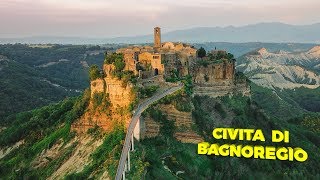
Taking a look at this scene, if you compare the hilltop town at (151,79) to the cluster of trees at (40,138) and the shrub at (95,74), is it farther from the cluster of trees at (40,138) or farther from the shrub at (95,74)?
the cluster of trees at (40,138)

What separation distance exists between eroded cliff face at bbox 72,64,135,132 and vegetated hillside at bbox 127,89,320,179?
431 cm

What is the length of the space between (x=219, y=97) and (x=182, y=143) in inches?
621

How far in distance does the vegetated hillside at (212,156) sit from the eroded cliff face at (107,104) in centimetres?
431

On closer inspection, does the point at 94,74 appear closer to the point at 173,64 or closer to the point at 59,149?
the point at 173,64

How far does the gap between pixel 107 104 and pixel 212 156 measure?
1409 centimetres

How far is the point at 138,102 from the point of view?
5694 cm

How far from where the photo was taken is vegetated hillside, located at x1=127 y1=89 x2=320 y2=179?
50.1 metres

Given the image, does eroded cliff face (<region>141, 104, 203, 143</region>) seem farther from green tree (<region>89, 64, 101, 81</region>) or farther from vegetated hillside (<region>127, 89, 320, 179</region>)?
green tree (<region>89, 64, 101, 81</region>)

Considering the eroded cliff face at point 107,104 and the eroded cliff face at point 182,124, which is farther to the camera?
the eroded cliff face at point 107,104

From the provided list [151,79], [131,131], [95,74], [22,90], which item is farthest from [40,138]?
[22,90]

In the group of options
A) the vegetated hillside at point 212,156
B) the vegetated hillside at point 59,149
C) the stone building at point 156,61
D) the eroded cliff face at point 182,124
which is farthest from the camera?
the stone building at point 156,61

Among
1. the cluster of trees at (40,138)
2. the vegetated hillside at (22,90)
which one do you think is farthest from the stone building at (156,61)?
the vegetated hillside at (22,90)

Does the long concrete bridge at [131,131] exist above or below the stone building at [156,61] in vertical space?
below

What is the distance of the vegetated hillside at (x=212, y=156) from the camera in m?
50.1
